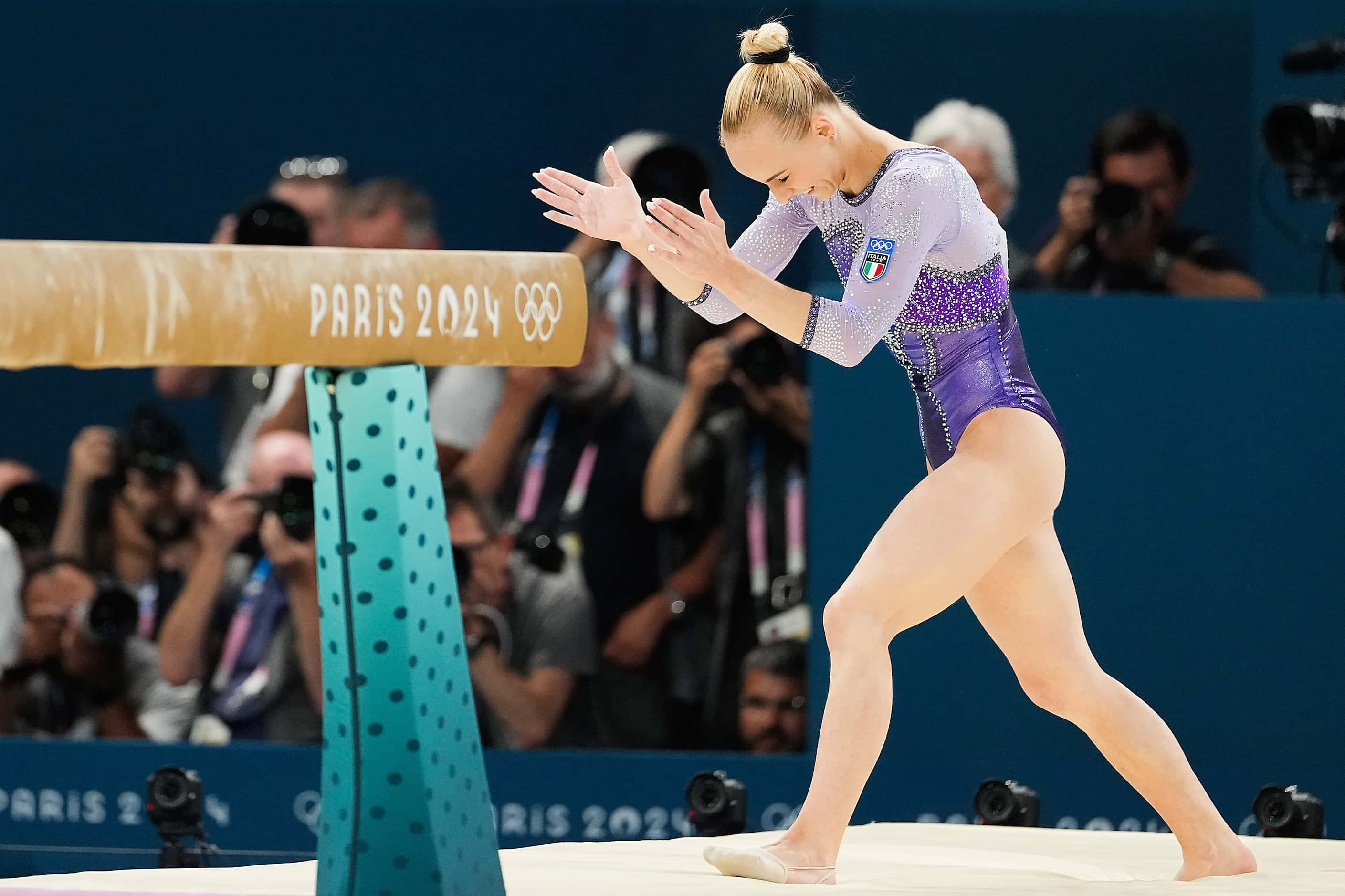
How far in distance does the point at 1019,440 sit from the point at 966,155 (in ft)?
5.72

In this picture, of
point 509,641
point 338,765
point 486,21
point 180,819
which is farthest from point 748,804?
point 486,21

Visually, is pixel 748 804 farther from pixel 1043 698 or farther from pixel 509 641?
pixel 1043 698

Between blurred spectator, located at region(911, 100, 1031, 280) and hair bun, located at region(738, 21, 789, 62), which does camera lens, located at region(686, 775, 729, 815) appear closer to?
blurred spectator, located at region(911, 100, 1031, 280)

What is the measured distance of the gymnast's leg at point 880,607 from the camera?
8.64 ft

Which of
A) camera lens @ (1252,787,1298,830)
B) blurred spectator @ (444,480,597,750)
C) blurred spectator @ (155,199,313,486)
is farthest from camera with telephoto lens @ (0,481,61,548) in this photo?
camera lens @ (1252,787,1298,830)

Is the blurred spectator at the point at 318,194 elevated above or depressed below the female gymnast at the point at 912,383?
above

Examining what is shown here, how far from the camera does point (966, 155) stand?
4.37 m

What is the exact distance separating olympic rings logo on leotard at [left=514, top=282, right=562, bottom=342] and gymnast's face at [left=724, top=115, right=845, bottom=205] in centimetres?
45

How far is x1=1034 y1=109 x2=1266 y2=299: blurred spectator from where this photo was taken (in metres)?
4.45

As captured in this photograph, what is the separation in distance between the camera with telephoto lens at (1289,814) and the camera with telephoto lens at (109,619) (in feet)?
9.00

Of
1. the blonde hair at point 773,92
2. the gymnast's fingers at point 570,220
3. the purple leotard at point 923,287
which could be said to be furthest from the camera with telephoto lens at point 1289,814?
the gymnast's fingers at point 570,220

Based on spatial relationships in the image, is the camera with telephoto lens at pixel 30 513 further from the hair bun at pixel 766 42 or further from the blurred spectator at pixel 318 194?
the hair bun at pixel 766 42

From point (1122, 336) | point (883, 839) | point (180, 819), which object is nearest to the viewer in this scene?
point (883, 839)

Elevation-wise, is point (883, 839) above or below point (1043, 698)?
below
